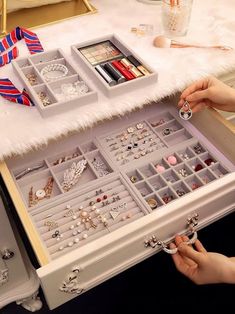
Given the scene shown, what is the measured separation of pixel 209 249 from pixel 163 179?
0.48 m

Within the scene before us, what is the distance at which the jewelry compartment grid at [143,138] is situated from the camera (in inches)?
39.0

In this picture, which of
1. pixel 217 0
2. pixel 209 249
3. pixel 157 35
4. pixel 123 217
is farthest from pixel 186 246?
pixel 217 0

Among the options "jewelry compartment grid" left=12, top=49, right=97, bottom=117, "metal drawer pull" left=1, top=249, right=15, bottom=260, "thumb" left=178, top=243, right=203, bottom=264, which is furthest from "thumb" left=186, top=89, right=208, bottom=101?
"metal drawer pull" left=1, top=249, right=15, bottom=260

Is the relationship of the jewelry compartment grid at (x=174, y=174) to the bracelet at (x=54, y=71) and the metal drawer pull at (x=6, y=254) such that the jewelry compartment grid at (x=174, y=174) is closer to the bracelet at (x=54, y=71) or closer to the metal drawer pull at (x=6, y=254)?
the bracelet at (x=54, y=71)

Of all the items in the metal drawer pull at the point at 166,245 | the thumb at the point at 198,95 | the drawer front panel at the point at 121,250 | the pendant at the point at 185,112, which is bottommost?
the metal drawer pull at the point at 166,245

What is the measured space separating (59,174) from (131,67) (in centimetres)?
34

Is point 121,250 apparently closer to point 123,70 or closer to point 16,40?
point 123,70

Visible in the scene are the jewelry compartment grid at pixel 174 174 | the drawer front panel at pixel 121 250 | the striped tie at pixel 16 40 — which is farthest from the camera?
the striped tie at pixel 16 40

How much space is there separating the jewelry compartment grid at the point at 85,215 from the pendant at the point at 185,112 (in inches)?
10.3

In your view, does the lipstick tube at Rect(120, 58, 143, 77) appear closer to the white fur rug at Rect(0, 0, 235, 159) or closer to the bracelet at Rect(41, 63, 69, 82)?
the white fur rug at Rect(0, 0, 235, 159)

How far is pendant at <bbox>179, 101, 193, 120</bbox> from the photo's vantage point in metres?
0.97

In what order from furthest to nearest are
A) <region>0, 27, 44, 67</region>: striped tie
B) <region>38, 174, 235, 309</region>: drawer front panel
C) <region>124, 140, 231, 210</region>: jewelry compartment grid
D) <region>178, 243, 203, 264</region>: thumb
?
<region>0, 27, 44, 67</region>: striped tie
<region>124, 140, 231, 210</region>: jewelry compartment grid
<region>178, 243, 203, 264</region>: thumb
<region>38, 174, 235, 309</region>: drawer front panel

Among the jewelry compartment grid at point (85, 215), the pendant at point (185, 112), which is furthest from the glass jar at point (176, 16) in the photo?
the jewelry compartment grid at point (85, 215)

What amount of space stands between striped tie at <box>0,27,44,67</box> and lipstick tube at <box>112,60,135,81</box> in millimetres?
224
